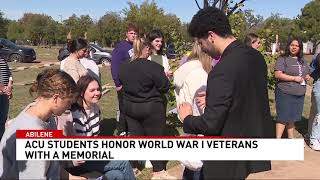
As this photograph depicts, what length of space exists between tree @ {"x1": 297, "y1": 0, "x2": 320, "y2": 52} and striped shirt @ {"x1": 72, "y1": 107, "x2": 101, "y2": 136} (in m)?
55.6

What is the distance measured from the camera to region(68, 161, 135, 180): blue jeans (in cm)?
412

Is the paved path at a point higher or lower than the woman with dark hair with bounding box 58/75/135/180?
lower

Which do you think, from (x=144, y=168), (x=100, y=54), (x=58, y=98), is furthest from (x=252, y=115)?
(x=100, y=54)

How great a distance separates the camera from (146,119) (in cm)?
541

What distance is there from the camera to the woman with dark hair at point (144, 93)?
5.29 m

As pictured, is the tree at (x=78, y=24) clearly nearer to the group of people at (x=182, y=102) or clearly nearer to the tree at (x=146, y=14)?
the tree at (x=146, y=14)

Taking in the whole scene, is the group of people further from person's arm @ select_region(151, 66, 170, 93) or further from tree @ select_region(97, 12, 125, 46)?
tree @ select_region(97, 12, 125, 46)

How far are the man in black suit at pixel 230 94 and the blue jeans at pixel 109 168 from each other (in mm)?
1455

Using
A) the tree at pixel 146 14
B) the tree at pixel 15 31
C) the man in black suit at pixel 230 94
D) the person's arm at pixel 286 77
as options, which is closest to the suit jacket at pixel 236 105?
the man in black suit at pixel 230 94

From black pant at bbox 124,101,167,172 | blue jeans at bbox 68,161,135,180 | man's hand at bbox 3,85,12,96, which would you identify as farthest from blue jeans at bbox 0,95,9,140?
blue jeans at bbox 68,161,135,180

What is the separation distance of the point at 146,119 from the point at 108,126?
283 centimetres

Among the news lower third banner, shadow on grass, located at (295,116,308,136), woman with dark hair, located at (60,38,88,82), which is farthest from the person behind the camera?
shadow on grass, located at (295,116,308,136)

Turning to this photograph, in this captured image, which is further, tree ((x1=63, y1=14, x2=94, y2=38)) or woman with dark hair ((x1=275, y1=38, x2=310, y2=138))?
tree ((x1=63, y1=14, x2=94, y2=38))

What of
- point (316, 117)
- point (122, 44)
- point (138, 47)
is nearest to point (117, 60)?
point (122, 44)
